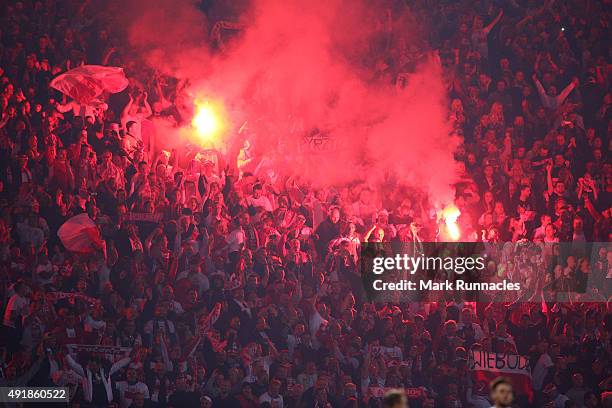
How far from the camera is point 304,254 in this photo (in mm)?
9383

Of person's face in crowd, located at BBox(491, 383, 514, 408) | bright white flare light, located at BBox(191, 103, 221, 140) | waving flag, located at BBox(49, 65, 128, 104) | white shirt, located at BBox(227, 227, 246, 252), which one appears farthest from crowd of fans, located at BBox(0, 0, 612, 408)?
person's face in crowd, located at BBox(491, 383, 514, 408)

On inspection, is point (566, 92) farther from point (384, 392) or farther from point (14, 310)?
point (14, 310)

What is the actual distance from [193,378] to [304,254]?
2005 millimetres

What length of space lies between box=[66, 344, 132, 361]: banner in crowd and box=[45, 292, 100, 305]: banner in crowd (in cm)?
50

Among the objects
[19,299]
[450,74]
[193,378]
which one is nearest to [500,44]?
[450,74]

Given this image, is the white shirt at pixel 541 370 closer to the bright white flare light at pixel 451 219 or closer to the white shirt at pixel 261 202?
the bright white flare light at pixel 451 219

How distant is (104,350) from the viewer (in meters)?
8.55

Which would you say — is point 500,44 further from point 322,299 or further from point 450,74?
point 322,299

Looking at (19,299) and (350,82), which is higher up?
(350,82)

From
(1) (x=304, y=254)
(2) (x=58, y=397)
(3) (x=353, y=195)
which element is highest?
(3) (x=353, y=195)

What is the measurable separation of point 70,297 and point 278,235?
2.49 metres

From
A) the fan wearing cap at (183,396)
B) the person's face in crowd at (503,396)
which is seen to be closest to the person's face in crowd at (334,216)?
the fan wearing cap at (183,396)

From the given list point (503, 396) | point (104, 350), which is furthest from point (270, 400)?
point (503, 396)

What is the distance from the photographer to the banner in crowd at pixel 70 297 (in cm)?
875
